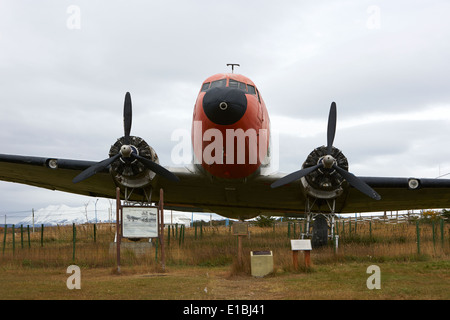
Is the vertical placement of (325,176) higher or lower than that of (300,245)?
higher

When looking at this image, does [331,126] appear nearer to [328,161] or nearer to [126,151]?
[328,161]

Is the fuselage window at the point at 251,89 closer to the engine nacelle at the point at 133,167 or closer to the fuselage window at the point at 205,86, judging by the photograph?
the fuselage window at the point at 205,86

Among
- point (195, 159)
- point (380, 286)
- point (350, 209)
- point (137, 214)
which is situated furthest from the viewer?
point (350, 209)

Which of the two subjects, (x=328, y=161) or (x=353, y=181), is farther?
(x=353, y=181)

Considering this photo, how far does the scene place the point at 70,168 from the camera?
682 inches

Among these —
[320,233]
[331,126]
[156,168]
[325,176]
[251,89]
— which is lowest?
[320,233]

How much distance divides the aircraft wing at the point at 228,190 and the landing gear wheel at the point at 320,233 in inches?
51.3

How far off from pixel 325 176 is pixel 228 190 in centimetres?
418

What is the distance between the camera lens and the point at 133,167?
636 inches

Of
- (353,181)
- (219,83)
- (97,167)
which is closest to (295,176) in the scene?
(353,181)

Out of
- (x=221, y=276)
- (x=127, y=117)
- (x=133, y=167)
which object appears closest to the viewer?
(x=221, y=276)

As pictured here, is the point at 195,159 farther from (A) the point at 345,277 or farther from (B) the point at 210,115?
(A) the point at 345,277
